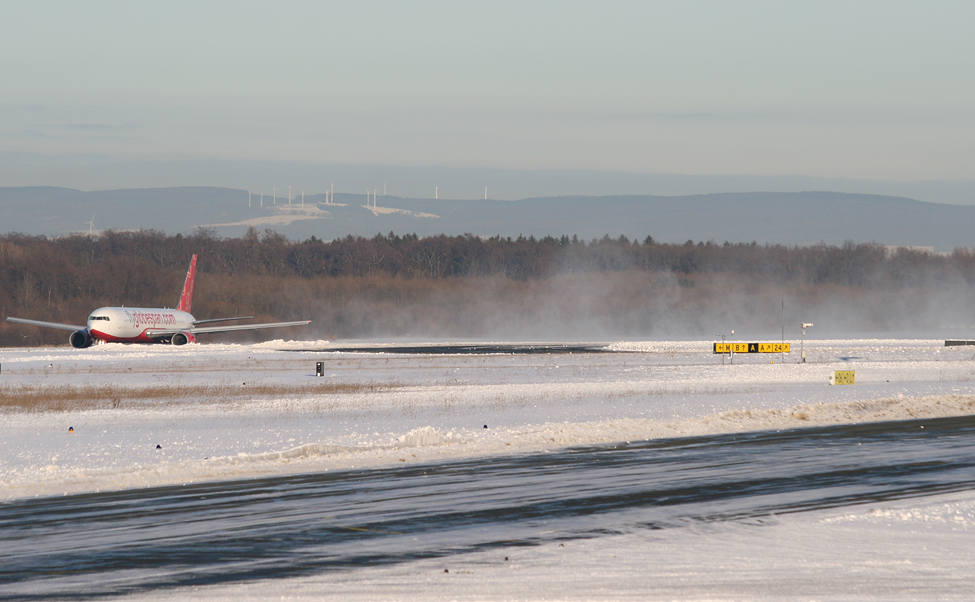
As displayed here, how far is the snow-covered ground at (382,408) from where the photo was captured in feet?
68.6

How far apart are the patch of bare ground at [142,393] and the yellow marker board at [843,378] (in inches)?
816

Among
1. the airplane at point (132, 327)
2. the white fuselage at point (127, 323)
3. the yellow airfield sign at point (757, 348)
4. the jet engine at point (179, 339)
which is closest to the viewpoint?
the yellow airfield sign at point (757, 348)

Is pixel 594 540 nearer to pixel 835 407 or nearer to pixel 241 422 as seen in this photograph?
pixel 241 422

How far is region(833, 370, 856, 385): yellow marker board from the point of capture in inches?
1673

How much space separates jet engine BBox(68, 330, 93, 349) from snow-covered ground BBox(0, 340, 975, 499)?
17.0m

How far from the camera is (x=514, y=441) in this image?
23641 mm

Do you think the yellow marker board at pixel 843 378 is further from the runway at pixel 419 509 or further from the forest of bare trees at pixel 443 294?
the forest of bare trees at pixel 443 294

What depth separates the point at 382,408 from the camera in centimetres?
3331

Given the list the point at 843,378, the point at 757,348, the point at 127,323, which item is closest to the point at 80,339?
the point at 127,323

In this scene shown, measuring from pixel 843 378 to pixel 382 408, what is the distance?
22793mm

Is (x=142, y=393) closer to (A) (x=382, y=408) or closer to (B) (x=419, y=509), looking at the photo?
(A) (x=382, y=408)

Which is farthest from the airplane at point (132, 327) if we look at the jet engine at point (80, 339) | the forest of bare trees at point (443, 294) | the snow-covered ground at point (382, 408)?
the forest of bare trees at point (443, 294)

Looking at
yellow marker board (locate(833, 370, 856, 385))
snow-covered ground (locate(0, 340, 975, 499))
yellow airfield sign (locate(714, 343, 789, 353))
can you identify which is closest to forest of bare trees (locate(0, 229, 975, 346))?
yellow airfield sign (locate(714, 343, 789, 353))

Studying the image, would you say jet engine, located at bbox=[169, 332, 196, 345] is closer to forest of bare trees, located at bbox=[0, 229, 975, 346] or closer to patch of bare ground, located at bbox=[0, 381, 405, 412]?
forest of bare trees, located at bbox=[0, 229, 975, 346]
